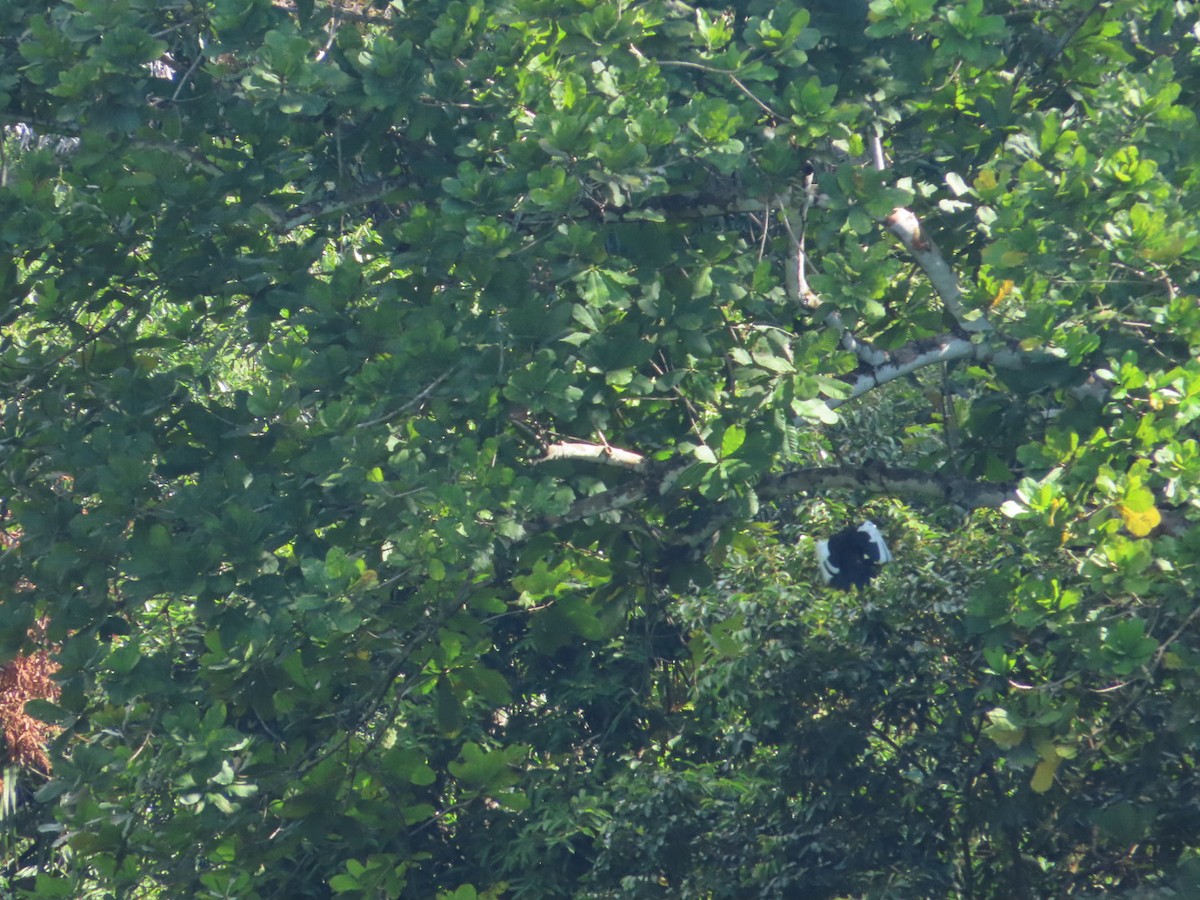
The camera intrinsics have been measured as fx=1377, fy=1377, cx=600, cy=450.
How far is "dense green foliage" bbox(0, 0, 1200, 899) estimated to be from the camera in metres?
3.94

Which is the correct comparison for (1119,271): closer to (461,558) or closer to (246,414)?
(461,558)

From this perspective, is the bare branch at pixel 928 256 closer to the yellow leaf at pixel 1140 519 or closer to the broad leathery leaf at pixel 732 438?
the broad leathery leaf at pixel 732 438

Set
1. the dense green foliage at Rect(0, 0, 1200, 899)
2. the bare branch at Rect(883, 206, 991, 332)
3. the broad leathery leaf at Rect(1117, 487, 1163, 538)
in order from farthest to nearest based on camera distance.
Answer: the bare branch at Rect(883, 206, 991, 332)
the dense green foliage at Rect(0, 0, 1200, 899)
the broad leathery leaf at Rect(1117, 487, 1163, 538)

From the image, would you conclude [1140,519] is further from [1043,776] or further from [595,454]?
[595,454]

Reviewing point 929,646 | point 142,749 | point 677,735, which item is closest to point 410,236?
point 142,749

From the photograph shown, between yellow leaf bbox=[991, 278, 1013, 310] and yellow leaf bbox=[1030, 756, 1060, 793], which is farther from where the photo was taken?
yellow leaf bbox=[991, 278, 1013, 310]

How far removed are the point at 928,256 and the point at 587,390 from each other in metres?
1.27

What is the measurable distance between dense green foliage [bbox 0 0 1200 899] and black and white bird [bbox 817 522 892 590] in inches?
11.5

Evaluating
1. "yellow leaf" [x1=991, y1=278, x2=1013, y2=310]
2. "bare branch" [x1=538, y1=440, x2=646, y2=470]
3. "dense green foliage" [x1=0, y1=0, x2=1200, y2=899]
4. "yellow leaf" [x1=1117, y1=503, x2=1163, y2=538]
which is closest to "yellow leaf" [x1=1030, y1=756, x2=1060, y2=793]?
"dense green foliage" [x1=0, y1=0, x2=1200, y2=899]

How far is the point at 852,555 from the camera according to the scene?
533cm

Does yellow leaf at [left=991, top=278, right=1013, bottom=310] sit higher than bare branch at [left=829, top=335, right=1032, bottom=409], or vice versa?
yellow leaf at [left=991, top=278, right=1013, bottom=310]

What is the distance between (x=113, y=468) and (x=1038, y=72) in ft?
11.6

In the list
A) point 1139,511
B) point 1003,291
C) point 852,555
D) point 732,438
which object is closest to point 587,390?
point 732,438

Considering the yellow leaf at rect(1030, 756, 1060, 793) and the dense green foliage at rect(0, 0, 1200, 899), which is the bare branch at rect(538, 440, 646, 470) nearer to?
the dense green foliage at rect(0, 0, 1200, 899)
